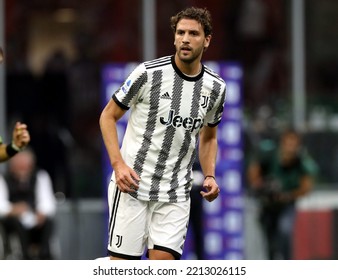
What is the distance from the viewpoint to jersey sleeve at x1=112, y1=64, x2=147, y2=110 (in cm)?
884

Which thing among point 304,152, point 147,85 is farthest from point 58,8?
point 147,85

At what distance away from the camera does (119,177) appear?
864cm

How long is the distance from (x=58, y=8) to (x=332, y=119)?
329 cm

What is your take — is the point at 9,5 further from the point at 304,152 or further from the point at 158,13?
the point at 304,152

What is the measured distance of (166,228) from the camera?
29.7 feet

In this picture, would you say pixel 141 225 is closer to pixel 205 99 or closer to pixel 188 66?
pixel 205 99

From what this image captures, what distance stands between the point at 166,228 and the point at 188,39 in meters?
1.23

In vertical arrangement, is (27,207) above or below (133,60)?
below

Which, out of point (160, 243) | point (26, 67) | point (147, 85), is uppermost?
point (26, 67)

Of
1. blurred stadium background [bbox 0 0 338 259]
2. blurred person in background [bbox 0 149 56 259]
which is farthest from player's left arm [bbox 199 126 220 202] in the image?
blurred stadium background [bbox 0 0 338 259]

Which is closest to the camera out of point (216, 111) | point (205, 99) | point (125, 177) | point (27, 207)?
point (125, 177)

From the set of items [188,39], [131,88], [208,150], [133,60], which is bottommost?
[208,150]

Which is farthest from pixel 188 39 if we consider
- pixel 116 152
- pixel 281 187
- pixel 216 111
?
pixel 281 187

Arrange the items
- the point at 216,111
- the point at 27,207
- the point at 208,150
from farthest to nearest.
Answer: the point at 27,207 < the point at 208,150 < the point at 216,111
